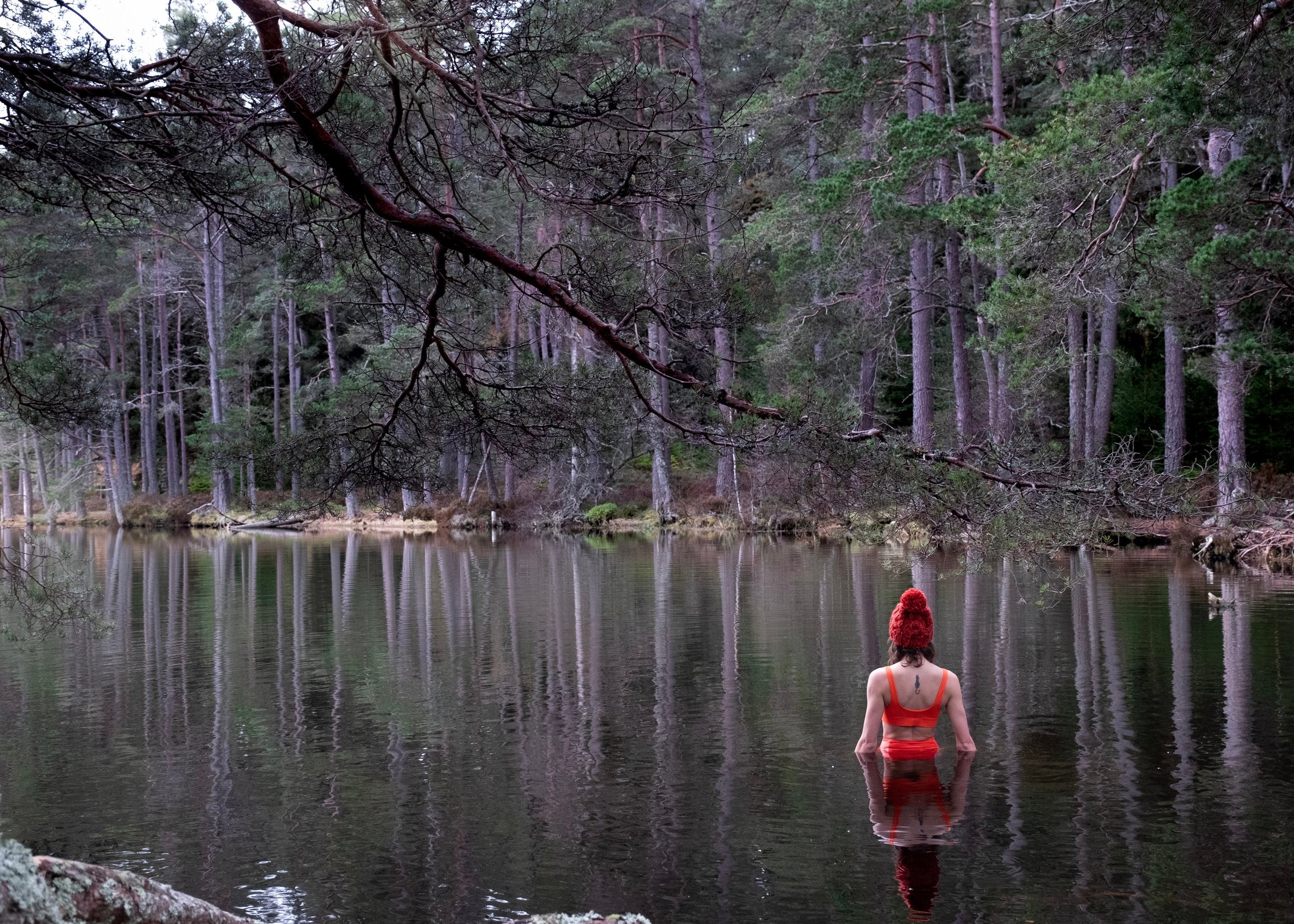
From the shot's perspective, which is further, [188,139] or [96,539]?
[96,539]

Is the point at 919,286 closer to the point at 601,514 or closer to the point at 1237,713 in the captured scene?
the point at 601,514

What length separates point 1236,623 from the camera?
49.0 feet

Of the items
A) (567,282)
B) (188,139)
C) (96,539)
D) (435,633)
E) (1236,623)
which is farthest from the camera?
(96,539)

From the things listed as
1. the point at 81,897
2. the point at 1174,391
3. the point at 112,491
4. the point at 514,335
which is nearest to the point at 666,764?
the point at 81,897

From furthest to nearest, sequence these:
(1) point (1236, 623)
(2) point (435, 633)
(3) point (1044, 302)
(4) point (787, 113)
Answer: (4) point (787, 113)
(3) point (1044, 302)
(2) point (435, 633)
(1) point (1236, 623)

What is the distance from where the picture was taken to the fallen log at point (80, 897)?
8.00ft

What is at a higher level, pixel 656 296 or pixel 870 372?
pixel 870 372

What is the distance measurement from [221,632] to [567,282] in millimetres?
11331

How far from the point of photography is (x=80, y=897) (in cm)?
259

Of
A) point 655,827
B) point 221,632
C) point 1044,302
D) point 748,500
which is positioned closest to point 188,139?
point 655,827

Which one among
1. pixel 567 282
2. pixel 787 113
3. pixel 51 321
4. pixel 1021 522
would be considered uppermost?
pixel 787 113

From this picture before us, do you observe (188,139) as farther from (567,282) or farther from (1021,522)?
→ (1021,522)

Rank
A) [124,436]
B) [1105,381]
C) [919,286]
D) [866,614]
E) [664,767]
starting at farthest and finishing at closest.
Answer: [124,436] < [919,286] < [1105,381] < [866,614] < [664,767]

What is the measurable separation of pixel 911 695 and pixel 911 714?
16cm
